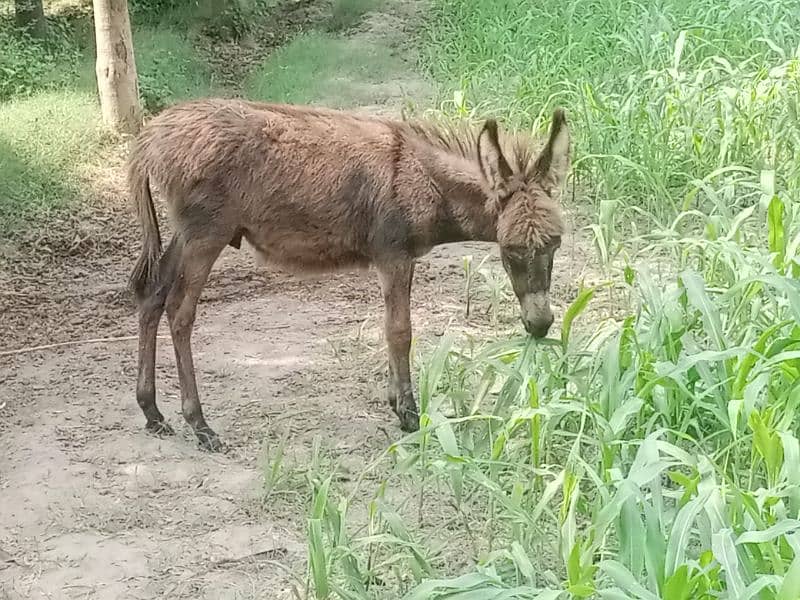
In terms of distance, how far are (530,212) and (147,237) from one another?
1.80 meters

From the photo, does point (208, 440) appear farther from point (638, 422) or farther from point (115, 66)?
point (115, 66)

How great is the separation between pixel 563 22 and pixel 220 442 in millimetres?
6359

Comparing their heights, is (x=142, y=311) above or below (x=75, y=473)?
above

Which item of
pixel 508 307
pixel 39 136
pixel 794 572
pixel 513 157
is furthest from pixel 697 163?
pixel 39 136

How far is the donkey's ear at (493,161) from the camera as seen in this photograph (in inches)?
172

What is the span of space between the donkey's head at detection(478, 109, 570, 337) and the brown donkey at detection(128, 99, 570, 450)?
10cm

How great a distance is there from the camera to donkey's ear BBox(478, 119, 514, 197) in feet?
14.3

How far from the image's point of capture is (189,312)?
188 inches

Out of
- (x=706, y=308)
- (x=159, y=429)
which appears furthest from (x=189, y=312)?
(x=706, y=308)

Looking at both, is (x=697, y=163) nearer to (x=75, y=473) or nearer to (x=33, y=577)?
(x=75, y=473)

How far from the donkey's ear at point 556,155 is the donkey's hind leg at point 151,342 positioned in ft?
5.55

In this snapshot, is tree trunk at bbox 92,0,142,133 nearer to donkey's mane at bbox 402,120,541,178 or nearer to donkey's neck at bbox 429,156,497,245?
donkey's mane at bbox 402,120,541,178

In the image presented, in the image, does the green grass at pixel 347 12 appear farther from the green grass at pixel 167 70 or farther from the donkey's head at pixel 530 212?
the donkey's head at pixel 530 212

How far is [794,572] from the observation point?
230cm
